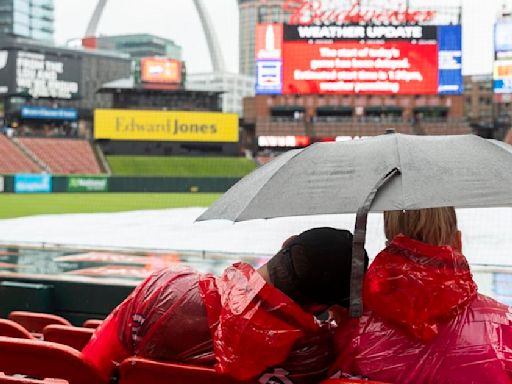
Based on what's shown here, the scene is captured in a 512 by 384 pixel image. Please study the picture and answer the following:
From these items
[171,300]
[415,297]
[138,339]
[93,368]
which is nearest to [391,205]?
[415,297]

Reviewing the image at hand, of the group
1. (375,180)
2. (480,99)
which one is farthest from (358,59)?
(375,180)

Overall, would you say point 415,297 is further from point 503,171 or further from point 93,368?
point 93,368

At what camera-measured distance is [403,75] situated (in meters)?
52.2

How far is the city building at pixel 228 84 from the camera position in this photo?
4936 inches

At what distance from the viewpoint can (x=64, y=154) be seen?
5488cm

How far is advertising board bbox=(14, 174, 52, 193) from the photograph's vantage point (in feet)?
137

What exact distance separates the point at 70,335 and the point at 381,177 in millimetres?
1574

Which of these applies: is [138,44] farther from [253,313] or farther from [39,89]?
[253,313]

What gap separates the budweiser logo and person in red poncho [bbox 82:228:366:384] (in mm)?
52823

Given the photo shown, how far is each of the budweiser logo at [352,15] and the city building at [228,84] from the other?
207ft

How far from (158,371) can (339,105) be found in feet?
199

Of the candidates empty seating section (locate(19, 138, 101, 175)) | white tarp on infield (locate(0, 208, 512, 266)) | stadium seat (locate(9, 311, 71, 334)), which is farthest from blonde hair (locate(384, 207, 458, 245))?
empty seating section (locate(19, 138, 101, 175))

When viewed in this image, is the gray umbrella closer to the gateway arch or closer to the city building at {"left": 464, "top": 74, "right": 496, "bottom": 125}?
the city building at {"left": 464, "top": 74, "right": 496, "bottom": 125}

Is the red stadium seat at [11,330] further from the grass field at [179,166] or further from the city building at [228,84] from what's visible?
the city building at [228,84]
